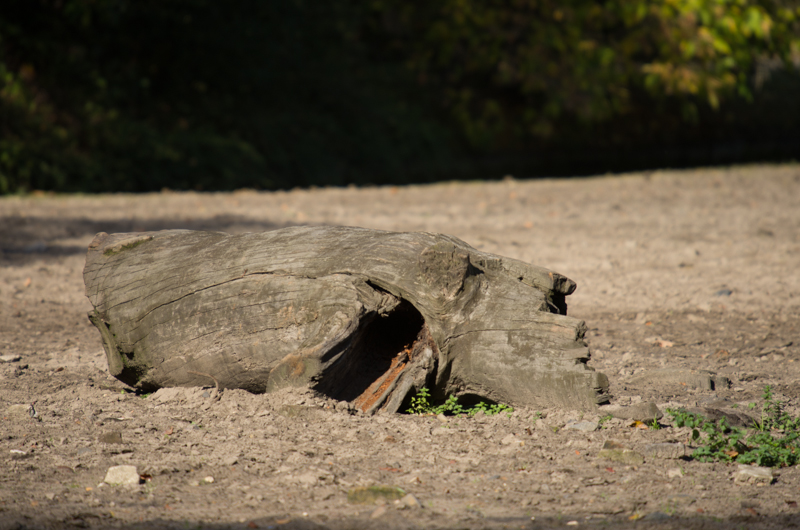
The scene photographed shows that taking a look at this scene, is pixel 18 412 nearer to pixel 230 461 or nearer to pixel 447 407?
pixel 230 461

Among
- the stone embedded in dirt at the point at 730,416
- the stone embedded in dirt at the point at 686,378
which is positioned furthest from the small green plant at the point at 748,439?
the stone embedded in dirt at the point at 686,378

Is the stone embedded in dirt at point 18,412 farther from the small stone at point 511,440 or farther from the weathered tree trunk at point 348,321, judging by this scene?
the small stone at point 511,440

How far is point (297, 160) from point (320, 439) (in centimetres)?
966

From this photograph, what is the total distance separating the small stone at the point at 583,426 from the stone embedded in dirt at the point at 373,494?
0.77 meters

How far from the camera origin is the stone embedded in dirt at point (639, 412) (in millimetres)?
2598

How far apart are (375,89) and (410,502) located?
12.2 m

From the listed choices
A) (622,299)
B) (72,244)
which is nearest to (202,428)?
(622,299)

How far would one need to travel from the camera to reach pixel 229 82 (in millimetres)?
11531

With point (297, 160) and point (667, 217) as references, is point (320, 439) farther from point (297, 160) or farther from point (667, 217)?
point (297, 160)

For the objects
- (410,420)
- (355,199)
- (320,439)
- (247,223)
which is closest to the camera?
(320,439)

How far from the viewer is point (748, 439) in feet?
7.84

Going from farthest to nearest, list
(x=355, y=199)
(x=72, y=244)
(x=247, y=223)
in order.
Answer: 1. (x=355, y=199)
2. (x=247, y=223)
3. (x=72, y=244)

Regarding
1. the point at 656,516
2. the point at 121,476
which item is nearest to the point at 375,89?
the point at 121,476

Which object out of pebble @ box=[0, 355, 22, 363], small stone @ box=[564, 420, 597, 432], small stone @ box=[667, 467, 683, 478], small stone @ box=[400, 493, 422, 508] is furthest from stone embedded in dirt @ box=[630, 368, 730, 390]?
pebble @ box=[0, 355, 22, 363]
